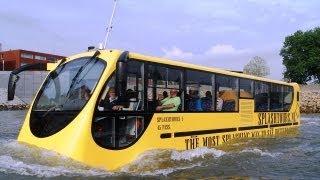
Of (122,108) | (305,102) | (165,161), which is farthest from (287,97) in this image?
(305,102)

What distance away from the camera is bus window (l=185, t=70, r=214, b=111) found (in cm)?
1290

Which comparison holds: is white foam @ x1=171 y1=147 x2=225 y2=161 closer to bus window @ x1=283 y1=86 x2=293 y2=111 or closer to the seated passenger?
the seated passenger

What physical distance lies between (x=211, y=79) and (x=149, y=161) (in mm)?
4200

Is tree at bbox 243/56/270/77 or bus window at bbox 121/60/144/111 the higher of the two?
tree at bbox 243/56/270/77

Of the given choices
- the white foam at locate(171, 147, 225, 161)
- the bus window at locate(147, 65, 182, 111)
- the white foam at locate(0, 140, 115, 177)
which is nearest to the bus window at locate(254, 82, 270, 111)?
the white foam at locate(171, 147, 225, 161)

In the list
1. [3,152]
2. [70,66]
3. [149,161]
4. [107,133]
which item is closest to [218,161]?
[149,161]

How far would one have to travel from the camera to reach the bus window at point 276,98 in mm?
18688

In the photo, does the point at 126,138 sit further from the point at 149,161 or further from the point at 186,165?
the point at 186,165

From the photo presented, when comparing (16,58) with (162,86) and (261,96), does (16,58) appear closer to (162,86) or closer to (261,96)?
(261,96)

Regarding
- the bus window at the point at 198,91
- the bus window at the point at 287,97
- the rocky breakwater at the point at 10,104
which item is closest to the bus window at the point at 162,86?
the bus window at the point at 198,91

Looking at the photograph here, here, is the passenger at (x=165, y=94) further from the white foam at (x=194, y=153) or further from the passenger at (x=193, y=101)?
the white foam at (x=194, y=153)

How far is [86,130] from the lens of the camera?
970cm

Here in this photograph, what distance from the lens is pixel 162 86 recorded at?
11.9 metres

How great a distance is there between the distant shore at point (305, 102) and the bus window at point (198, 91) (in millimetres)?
43055
